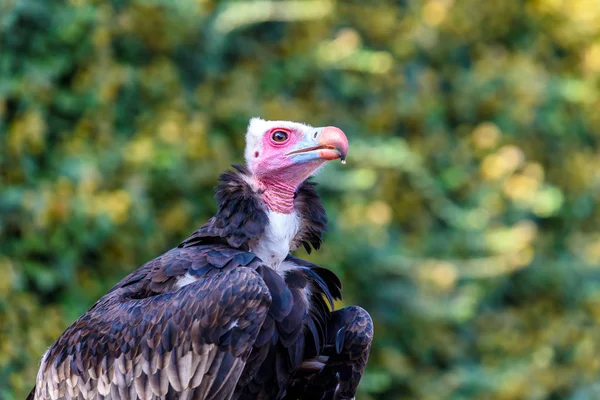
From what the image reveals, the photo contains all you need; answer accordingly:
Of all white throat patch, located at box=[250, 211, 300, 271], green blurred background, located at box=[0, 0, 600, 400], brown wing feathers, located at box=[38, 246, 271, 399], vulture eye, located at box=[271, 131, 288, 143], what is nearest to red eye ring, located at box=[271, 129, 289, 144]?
vulture eye, located at box=[271, 131, 288, 143]

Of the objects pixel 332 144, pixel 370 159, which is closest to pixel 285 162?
pixel 332 144

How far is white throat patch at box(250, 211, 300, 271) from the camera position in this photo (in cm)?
450

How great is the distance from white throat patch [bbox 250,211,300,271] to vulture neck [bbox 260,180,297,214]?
0.13ft

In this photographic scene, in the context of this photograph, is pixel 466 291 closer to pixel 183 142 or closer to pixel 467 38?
pixel 183 142

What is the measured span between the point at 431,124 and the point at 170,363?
307 inches

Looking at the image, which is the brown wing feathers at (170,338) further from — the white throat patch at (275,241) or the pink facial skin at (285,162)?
the pink facial skin at (285,162)

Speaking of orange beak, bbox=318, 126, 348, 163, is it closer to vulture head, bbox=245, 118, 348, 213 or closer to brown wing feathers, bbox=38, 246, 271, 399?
vulture head, bbox=245, 118, 348, 213

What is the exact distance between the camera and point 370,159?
1012 centimetres

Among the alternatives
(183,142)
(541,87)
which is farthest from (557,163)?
(183,142)

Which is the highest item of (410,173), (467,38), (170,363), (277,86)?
(467,38)

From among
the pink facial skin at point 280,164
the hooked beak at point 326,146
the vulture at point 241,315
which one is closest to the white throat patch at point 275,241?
the vulture at point 241,315

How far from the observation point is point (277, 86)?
10.3 metres

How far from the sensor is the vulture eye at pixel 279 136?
459 centimetres

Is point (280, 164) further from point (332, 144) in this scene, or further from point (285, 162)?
point (332, 144)
